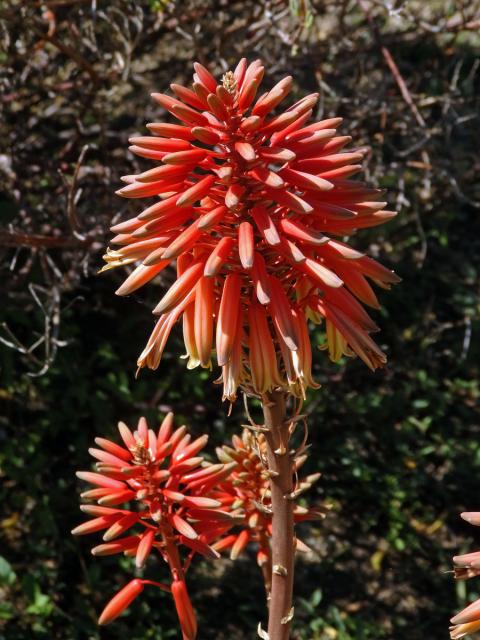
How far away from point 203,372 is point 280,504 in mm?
2695

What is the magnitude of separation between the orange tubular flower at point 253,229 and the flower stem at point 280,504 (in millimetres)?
76

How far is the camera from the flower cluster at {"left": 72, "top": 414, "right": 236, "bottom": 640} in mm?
2098

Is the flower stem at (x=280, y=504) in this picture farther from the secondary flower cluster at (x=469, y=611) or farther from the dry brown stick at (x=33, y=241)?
the dry brown stick at (x=33, y=241)

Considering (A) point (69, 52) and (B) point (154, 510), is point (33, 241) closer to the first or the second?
(A) point (69, 52)

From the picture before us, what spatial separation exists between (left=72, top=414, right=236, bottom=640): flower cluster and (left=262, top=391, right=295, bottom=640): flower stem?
9.6 inches

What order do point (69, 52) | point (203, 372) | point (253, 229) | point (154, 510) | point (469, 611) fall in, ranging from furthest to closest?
point (203, 372)
point (69, 52)
point (154, 510)
point (253, 229)
point (469, 611)

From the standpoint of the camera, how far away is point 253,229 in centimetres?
175

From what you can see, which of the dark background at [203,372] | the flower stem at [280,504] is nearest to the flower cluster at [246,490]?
the flower stem at [280,504]

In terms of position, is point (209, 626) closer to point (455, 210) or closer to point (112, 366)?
point (112, 366)

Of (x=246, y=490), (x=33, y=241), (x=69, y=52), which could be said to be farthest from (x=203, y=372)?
(x=246, y=490)

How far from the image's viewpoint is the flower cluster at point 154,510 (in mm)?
2098

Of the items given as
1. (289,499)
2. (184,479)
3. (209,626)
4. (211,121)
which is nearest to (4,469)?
(209,626)

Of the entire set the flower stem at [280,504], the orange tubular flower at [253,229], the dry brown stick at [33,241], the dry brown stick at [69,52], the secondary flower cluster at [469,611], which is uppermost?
the dry brown stick at [69,52]

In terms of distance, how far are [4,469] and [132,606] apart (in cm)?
94
